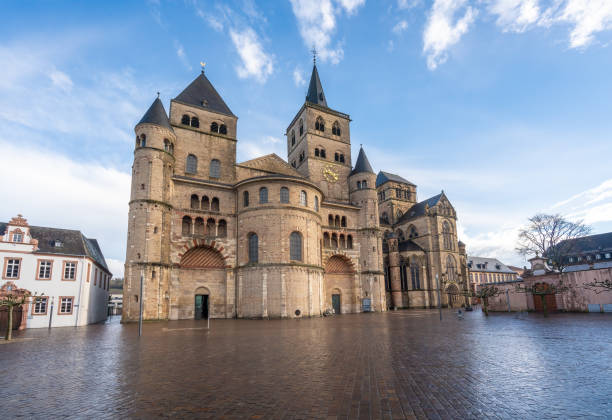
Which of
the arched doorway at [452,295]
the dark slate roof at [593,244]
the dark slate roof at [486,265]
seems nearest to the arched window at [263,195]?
the arched doorway at [452,295]

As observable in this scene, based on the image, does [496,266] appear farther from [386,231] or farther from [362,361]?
[362,361]

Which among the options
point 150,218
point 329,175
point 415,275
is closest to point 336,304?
point 329,175

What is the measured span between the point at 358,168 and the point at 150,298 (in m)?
32.4

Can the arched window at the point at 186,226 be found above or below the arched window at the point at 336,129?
below

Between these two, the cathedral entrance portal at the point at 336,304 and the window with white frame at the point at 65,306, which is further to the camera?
the cathedral entrance portal at the point at 336,304

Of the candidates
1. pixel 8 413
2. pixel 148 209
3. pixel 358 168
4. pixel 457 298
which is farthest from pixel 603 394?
pixel 457 298

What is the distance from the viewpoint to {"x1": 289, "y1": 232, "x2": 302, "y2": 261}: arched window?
34375 mm

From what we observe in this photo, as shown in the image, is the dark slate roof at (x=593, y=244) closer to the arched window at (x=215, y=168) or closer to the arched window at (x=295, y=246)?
the arched window at (x=295, y=246)

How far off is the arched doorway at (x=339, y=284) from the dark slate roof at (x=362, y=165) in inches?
523

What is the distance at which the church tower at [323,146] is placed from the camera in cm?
5147

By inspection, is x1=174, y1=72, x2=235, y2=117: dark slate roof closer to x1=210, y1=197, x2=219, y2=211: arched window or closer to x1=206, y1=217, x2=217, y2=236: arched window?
x1=210, y1=197, x2=219, y2=211: arched window

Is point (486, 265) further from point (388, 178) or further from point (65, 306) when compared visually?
point (65, 306)

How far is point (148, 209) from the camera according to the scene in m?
31.3

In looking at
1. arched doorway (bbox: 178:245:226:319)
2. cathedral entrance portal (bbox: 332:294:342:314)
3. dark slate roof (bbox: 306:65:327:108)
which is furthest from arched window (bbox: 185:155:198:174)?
dark slate roof (bbox: 306:65:327:108)
